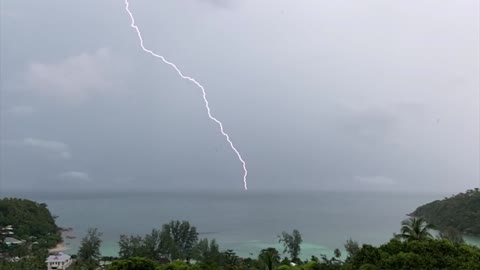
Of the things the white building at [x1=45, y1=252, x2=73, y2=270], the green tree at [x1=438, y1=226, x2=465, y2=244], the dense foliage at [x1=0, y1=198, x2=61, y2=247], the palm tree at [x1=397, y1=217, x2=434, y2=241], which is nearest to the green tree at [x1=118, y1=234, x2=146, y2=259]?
the white building at [x1=45, y1=252, x2=73, y2=270]

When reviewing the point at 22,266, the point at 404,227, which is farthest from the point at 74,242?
the point at 404,227

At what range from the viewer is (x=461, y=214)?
186 feet

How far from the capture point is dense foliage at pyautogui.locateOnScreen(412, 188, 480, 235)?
53438mm

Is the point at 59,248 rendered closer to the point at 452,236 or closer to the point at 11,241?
the point at 11,241

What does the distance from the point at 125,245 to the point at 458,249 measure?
23075 millimetres

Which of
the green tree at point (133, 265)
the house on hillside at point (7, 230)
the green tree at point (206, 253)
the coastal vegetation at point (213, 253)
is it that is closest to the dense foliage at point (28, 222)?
the coastal vegetation at point (213, 253)

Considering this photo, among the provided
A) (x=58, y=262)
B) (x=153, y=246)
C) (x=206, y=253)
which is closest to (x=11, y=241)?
(x=58, y=262)

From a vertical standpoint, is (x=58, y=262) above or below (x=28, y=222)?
below

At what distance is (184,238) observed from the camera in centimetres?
3709

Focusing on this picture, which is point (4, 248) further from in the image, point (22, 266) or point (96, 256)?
point (22, 266)

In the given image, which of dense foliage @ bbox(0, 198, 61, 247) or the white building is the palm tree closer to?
the white building

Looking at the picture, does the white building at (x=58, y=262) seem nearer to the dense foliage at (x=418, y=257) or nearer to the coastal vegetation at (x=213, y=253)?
the coastal vegetation at (x=213, y=253)

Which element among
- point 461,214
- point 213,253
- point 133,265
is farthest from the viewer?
point 461,214

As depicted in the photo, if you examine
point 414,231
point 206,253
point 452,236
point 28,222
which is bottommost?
point 206,253
